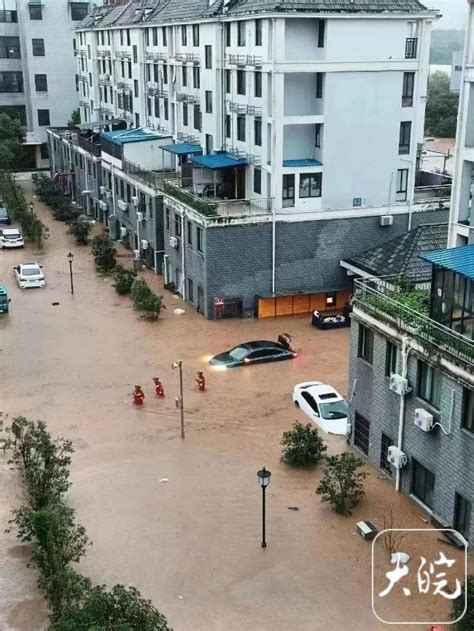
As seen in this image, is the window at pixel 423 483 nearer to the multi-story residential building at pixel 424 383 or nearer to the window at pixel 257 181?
the multi-story residential building at pixel 424 383

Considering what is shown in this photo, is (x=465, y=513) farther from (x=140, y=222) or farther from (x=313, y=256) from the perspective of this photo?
(x=140, y=222)

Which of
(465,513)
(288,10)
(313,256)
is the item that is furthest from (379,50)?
(465,513)

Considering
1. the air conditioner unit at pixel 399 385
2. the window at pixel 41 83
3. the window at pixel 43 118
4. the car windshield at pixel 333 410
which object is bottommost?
the car windshield at pixel 333 410

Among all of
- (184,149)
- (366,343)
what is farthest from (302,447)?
(184,149)

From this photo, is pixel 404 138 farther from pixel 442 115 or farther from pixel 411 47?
pixel 442 115

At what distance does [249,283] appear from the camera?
3456 centimetres

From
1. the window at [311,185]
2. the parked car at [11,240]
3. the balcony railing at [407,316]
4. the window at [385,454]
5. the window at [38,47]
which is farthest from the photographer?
the window at [38,47]

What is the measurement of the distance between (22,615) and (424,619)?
812 cm

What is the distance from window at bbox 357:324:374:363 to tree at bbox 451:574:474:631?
7256 millimetres

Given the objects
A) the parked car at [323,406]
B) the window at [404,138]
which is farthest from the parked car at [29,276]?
the window at [404,138]

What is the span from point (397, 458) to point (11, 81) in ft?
220

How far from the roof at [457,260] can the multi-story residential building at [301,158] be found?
15.6 metres

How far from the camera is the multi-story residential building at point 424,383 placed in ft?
56.7

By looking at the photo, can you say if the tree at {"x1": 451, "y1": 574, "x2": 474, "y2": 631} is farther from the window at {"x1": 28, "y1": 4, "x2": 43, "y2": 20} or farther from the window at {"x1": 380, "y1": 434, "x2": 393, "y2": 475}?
the window at {"x1": 28, "y1": 4, "x2": 43, "y2": 20}
